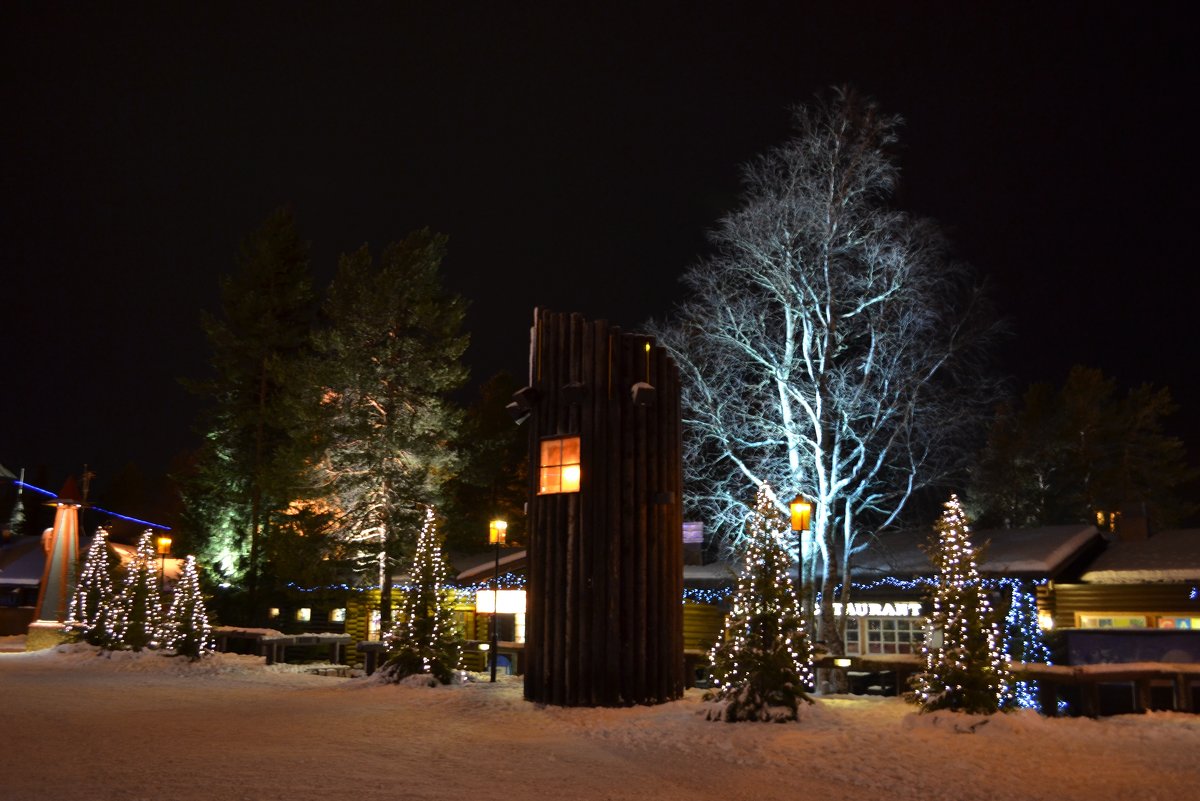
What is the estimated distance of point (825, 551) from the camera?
21.8 meters

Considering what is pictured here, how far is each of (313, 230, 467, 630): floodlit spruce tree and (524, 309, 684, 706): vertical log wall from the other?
1220cm

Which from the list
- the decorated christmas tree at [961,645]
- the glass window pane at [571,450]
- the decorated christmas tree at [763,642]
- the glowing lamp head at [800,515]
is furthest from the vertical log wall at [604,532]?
the decorated christmas tree at [961,645]

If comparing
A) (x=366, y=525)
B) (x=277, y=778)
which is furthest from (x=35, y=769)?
(x=366, y=525)

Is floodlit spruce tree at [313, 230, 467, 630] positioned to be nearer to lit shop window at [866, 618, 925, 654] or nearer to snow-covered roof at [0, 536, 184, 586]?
lit shop window at [866, 618, 925, 654]

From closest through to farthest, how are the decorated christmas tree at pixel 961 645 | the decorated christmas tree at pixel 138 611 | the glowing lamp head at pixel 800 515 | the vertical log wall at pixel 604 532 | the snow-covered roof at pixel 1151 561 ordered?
the decorated christmas tree at pixel 961 645 → the vertical log wall at pixel 604 532 → the glowing lamp head at pixel 800 515 → the snow-covered roof at pixel 1151 561 → the decorated christmas tree at pixel 138 611

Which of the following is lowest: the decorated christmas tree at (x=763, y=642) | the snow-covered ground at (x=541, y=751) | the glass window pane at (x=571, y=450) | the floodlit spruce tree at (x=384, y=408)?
the snow-covered ground at (x=541, y=751)

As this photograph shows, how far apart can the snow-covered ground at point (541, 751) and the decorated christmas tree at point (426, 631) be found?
1.49 m

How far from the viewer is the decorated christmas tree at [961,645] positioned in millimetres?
13695

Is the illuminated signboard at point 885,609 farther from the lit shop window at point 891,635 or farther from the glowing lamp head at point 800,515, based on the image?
the glowing lamp head at point 800,515

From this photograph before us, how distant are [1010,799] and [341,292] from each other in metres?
24.6

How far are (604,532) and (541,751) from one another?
4842 mm

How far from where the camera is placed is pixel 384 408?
95.7ft

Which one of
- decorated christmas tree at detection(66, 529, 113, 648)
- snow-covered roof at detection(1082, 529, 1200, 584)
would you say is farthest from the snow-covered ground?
decorated christmas tree at detection(66, 529, 113, 648)

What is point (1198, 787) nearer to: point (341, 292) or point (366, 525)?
point (366, 525)
